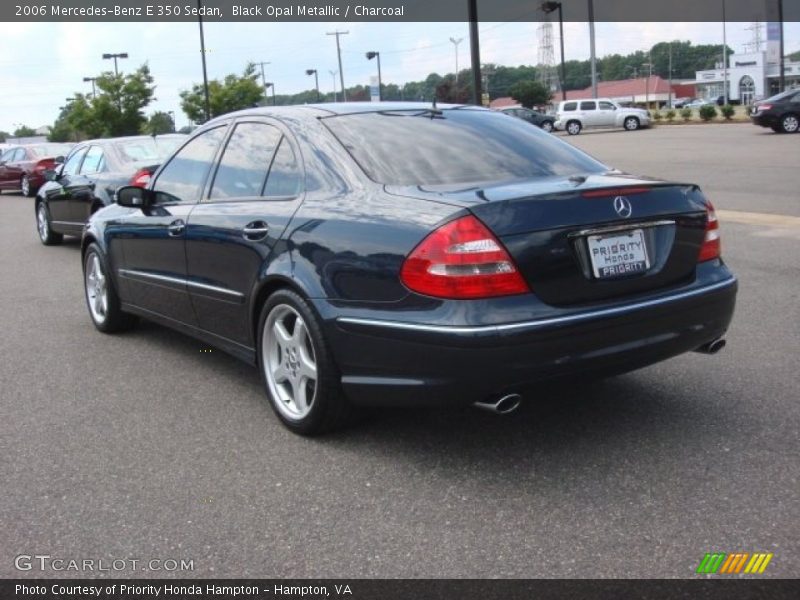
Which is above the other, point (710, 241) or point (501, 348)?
point (710, 241)

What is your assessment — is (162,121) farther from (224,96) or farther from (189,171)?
(189,171)

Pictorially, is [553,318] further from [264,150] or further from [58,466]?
[58,466]

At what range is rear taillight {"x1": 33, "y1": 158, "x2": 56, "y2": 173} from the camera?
2241 cm

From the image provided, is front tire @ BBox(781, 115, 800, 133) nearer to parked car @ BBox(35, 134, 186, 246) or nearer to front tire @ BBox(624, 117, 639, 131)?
front tire @ BBox(624, 117, 639, 131)

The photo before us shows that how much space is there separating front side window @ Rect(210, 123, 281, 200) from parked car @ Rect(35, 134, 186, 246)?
5468 millimetres

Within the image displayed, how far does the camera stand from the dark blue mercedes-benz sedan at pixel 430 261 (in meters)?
3.45

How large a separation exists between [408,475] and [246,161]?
205cm

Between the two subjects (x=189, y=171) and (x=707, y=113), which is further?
(x=707, y=113)

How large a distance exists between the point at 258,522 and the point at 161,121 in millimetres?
75721

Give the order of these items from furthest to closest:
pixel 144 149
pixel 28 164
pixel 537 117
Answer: pixel 537 117 < pixel 28 164 < pixel 144 149

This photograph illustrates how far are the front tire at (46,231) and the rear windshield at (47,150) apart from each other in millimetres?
Result: 11113

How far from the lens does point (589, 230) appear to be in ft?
11.8

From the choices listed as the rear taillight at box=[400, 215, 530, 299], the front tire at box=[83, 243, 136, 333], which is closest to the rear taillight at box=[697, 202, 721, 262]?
the rear taillight at box=[400, 215, 530, 299]

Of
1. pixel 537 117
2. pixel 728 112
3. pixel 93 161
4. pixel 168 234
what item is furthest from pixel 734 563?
pixel 537 117
